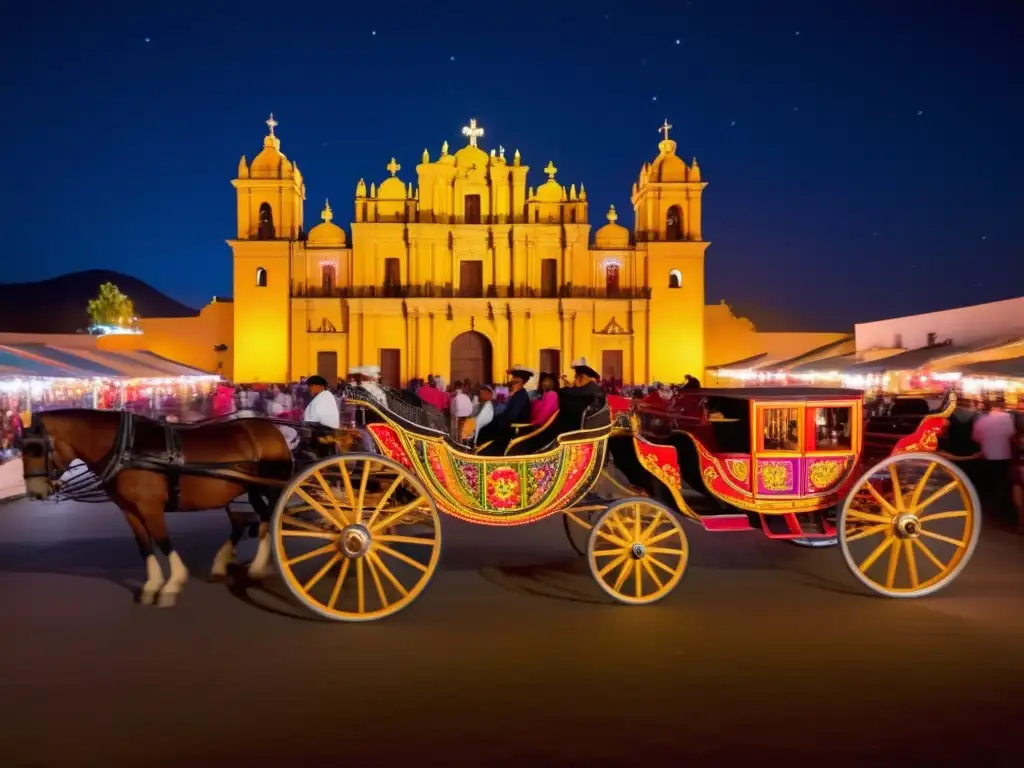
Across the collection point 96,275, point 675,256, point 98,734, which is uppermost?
point 96,275

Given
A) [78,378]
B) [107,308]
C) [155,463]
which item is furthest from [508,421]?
[107,308]

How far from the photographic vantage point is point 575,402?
235 inches

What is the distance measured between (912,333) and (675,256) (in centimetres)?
1450

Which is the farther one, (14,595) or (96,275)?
(96,275)

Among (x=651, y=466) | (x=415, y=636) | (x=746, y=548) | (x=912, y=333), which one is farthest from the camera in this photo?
(x=912, y=333)

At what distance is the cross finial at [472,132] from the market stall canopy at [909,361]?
21.3m

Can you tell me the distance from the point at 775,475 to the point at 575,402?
1.46 metres

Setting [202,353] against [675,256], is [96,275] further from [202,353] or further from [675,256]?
[675,256]

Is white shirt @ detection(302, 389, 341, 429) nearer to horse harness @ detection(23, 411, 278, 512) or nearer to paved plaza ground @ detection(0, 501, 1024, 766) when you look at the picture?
horse harness @ detection(23, 411, 278, 512)

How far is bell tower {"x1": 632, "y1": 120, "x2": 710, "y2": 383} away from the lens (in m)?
34.0

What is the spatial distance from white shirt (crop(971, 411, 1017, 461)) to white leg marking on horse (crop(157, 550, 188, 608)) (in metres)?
8.44

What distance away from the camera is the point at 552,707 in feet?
12.6

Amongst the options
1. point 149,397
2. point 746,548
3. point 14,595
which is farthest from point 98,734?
point 149,397

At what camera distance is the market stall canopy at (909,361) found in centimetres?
1535
